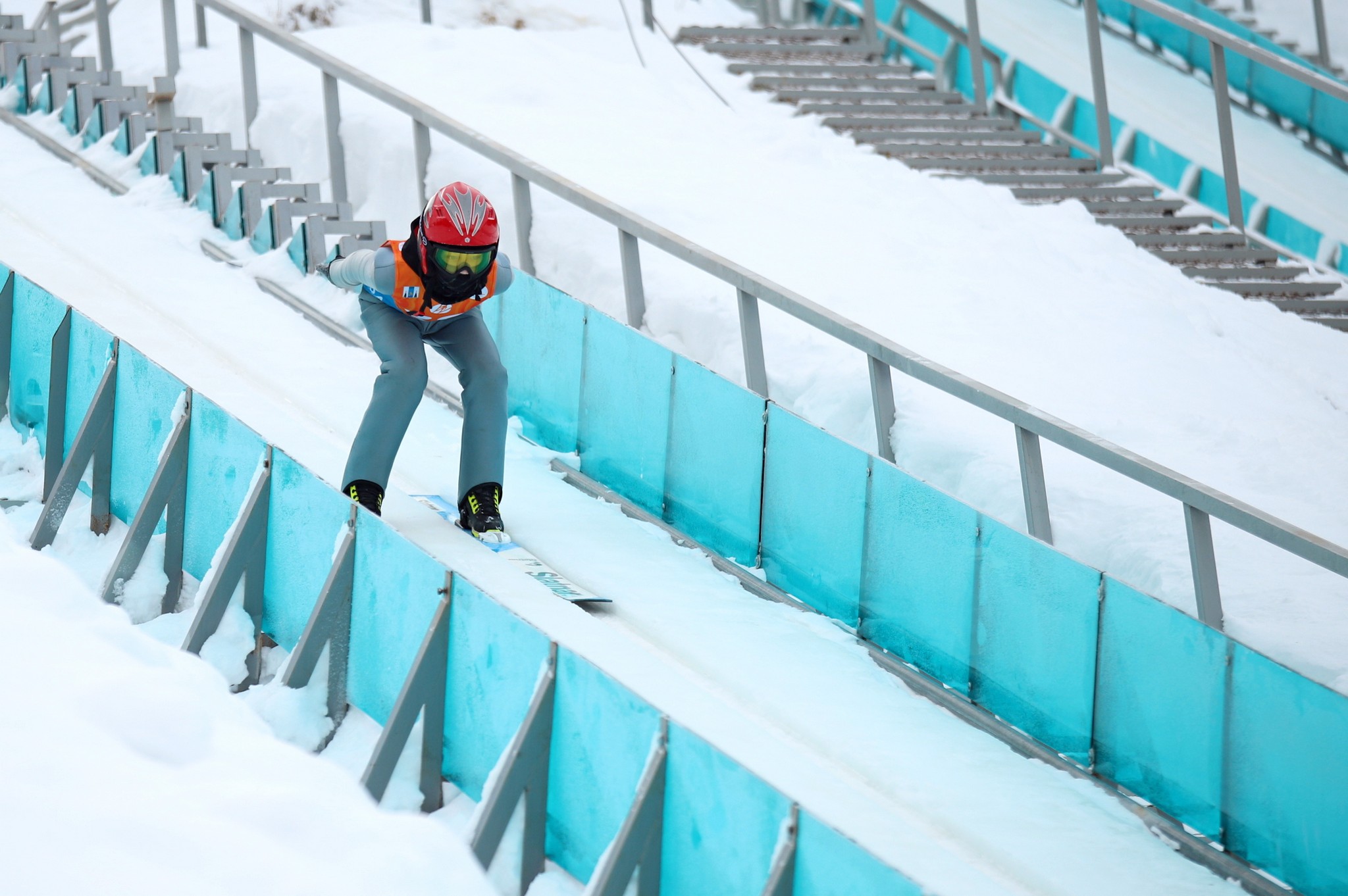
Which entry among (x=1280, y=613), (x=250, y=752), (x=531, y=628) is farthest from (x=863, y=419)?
(x=250, y=752)

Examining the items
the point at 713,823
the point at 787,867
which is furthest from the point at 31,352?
the point at 787,867

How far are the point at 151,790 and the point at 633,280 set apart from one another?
158 inches

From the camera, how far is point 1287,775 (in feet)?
11.1

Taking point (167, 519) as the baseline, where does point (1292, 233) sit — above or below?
below

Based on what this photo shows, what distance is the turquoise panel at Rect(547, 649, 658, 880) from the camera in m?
3.01

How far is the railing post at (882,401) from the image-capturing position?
16.0 ft

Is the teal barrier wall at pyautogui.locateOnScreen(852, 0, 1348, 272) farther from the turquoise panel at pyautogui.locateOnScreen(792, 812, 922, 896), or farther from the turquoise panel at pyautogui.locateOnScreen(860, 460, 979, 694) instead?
the turquoise panel at pyautogui.locateOnScreen(792, 812, 922, 896)

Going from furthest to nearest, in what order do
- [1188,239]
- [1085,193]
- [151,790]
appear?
[1085,193]
[1188,239]
[151,790]

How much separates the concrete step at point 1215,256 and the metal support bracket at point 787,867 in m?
6.80

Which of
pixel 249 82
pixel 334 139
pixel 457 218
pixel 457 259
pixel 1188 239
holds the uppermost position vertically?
pixel 457 218

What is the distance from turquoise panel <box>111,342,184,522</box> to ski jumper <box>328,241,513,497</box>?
58 centimetres

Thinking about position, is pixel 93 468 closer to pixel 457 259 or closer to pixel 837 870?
pixel 457 259

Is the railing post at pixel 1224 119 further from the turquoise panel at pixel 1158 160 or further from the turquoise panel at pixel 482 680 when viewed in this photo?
the turquoise panel at pixel 482 680

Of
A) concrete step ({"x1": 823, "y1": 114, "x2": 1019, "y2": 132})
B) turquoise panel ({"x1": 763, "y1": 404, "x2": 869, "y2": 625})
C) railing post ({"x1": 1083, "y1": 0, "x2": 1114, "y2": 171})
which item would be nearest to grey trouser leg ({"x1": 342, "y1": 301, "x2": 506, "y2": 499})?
turquoise panel ({"x1": 763, "y1": 404, "x2": 869, "y2": 625})
